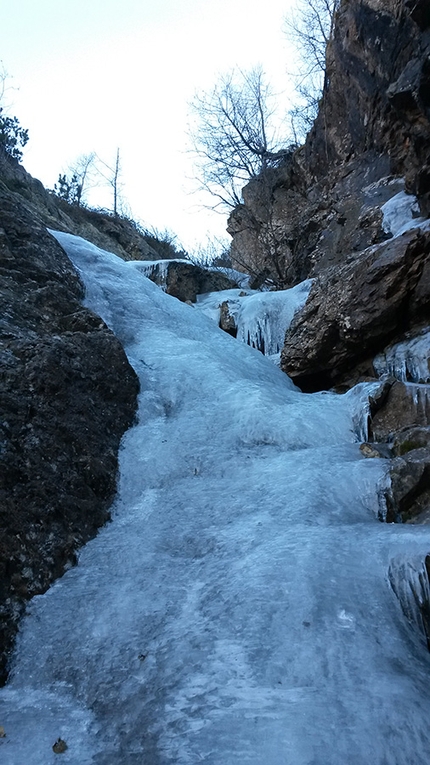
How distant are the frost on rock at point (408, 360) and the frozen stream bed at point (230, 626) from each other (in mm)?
1863

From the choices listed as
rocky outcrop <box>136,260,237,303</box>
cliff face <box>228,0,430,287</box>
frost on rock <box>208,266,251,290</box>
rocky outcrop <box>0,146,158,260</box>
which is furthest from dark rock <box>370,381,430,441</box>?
rocky outcrop <box>0,146,158,260</box>

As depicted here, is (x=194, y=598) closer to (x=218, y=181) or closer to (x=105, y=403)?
(x=105, y=403)

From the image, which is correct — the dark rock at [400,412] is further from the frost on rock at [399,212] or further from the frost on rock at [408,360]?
the frost on rock at [399,212]

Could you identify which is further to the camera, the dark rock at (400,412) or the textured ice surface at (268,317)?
the textured ice surface at (268,317)

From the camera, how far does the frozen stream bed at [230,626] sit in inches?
72.2

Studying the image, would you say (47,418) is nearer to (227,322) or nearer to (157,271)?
(227,322)

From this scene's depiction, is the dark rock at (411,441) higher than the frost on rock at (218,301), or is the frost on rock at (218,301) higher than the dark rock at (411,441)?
the frost on rock at (218,301)

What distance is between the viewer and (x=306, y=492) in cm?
354

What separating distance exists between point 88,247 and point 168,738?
762 cm

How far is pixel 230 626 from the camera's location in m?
2.40

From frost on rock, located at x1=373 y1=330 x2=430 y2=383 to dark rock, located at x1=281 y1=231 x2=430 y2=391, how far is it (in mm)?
188

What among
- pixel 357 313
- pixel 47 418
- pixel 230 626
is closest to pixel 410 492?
pixel 230 626

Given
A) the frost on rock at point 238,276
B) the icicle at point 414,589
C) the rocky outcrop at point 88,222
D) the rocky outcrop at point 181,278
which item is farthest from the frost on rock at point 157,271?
the icicle at point 414,589

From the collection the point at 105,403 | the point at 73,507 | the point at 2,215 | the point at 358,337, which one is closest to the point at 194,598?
the point at 73,507
